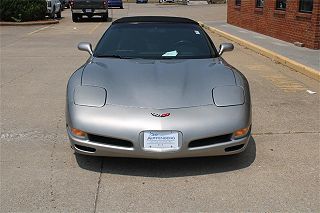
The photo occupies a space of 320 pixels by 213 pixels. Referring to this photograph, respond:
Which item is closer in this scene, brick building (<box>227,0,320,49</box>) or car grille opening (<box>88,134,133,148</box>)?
car grille opening (<box>88,134,133,148</box>)

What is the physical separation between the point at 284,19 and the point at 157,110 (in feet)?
34.0

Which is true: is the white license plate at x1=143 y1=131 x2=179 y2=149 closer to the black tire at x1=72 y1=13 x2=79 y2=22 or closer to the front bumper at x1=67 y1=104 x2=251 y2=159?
the front bumper at x1=67 y1=104 x2=251 y2=159

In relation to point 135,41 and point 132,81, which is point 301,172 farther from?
point 135,41

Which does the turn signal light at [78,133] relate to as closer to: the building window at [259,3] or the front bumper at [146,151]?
the front bumper at [146,151]

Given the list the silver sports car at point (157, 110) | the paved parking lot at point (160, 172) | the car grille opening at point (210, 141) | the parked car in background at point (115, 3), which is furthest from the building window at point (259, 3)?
the parked car in background at point (115, 3)

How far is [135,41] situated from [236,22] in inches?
572

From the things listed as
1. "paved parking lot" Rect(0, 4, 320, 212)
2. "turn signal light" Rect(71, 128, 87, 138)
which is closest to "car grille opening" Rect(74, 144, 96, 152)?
"turn signal light" Rect(71, 128, 87, 138)

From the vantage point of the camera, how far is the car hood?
377cm

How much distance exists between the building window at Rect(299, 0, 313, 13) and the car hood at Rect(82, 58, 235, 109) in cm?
747

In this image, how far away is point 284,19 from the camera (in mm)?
12812

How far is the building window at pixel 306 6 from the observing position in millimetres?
11062

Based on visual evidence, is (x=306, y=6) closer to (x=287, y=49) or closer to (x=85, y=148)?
(x=287, y=49)

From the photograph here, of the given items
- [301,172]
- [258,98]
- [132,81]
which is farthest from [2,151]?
[258,98]

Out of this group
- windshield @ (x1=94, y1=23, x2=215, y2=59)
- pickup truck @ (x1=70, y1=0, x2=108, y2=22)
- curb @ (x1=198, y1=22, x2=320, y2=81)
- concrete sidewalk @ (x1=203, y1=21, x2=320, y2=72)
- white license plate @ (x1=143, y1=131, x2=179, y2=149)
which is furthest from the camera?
pickup truck @ (x1=70, y1=0, x2=108, y2=22)
